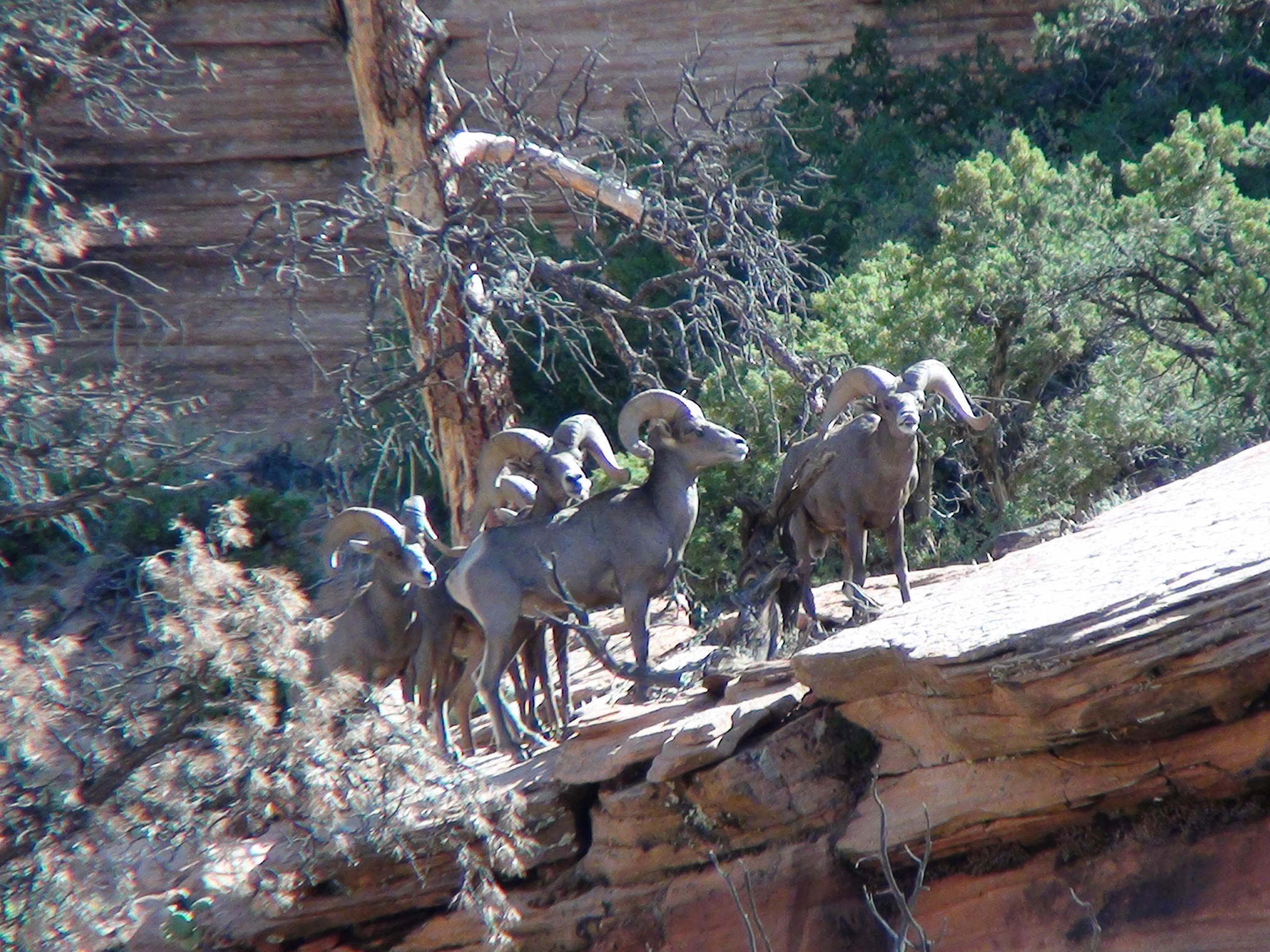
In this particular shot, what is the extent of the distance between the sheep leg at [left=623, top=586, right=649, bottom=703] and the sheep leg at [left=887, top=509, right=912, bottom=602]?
4.37 ft

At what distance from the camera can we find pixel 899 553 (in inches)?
337

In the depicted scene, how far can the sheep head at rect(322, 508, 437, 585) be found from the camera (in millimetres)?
9094

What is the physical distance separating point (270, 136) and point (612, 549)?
A: 14.1 metres

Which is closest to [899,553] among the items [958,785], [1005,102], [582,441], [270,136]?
[582,441]

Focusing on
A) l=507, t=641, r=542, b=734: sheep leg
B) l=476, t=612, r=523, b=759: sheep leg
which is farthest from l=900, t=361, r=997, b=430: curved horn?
l=507, t=641, r=542, b=734: sheep leg

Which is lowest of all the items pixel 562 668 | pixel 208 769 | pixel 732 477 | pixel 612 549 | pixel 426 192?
pixel 208 769

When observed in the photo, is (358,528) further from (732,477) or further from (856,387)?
(732,477)

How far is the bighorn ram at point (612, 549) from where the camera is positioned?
332 inches

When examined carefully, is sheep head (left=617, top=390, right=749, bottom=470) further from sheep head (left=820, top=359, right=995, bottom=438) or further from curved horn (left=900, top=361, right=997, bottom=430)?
curved horn (left=900, top=361, right=997, bottom=430)

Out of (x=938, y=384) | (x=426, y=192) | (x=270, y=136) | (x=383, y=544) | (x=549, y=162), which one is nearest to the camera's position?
(x=938, y=384)

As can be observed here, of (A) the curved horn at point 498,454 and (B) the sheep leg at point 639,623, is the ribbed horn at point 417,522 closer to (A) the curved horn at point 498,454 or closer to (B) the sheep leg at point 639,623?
Answer: (A) the curved horn at point 498,454

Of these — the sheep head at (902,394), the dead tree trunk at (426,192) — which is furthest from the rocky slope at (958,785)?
the dead tree trunk at (426,192)

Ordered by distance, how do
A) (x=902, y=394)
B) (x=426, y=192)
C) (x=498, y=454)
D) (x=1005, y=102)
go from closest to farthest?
(x=902, y=394), (x=498, y=454), (x=426, y=192), (x=1005, y=102)

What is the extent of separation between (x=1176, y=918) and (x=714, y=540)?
20.6 ft
